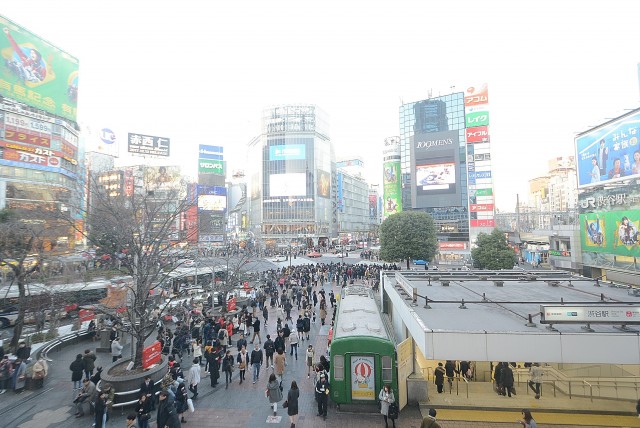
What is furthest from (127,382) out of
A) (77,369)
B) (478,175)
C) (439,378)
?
(478,175)

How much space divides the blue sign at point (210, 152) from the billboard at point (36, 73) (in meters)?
34.1

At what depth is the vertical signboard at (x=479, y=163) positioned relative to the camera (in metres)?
58.9

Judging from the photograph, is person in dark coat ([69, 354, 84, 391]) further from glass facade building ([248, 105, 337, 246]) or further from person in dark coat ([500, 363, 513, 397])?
glass facade building ([248, 105, 337, 246])

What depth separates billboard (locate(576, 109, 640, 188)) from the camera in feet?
85.7

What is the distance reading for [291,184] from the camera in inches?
3243

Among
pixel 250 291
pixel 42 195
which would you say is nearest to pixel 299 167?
pixel 42 195

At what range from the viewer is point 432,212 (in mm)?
62062

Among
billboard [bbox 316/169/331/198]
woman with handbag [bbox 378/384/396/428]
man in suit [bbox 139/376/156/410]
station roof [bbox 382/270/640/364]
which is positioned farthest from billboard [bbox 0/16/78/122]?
billboard [bbox 316/169/331/198]

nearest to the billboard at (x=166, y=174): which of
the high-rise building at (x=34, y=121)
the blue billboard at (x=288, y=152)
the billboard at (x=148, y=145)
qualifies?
the billboard at (x=148, y=145)

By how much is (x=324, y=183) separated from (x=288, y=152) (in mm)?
12219

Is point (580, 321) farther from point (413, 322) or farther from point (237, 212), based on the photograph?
point (237, 212)

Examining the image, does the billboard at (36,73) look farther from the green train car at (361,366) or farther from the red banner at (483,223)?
the red banner at (483,223)

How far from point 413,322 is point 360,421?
3067 millimetres

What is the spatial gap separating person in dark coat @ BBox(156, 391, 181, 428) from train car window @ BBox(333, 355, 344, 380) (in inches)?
161
